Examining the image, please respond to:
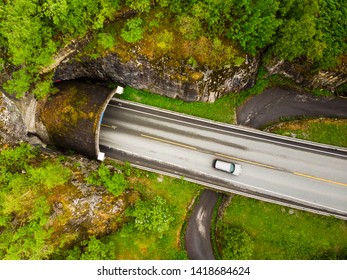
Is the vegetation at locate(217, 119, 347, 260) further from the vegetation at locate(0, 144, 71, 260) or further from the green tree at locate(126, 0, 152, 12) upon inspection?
the green tree at locate(126, 0, 152, 12)

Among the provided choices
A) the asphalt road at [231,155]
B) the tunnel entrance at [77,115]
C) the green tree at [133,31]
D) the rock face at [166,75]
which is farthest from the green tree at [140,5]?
the asphalt road at [231,155]

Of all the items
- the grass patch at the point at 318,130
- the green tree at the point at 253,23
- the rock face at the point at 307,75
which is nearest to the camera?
the green tree at the point at 253,23

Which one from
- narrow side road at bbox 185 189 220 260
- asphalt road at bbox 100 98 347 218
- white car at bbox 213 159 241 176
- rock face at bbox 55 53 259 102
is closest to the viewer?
rock face at bbox 55 53 259 102

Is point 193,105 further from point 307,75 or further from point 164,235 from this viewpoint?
point 164,235

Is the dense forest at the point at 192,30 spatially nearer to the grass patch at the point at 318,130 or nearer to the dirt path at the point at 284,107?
the dirt path at the point at 284,107

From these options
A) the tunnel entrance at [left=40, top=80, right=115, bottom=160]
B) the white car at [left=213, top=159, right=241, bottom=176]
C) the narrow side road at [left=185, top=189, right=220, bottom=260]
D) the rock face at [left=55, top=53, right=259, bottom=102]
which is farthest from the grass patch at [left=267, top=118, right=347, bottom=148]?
the tunnel entrance at [left=40, top=80, right=115, bottom=160]

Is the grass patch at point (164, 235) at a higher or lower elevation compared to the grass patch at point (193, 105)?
lower
